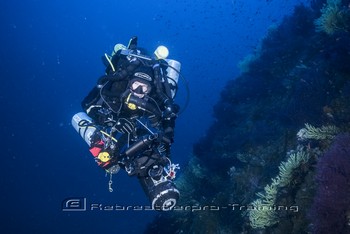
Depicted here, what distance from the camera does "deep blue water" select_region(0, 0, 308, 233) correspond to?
3559 centimetres

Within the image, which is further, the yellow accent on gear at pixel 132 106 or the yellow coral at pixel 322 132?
the yellow coral at pixel 322 132

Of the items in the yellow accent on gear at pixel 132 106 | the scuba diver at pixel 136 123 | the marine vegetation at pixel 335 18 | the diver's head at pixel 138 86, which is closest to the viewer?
the scuba diver at pixel 136 123

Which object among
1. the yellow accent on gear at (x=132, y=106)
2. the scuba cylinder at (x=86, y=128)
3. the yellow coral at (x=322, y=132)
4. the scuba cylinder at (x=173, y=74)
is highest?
the scuba cylinder at (x=173, y=74)

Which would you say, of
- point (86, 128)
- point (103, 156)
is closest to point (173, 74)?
point (86, 128)

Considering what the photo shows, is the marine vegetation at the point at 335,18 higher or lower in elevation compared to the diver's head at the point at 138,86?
higher

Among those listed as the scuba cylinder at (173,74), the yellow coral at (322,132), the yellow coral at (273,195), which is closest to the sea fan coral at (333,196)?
the yellow coral at (322,132)

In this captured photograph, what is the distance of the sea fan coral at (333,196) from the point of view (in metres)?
3.45

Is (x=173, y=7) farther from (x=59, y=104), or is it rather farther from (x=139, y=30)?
(x=59, y=104)

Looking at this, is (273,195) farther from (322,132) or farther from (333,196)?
(333,196)

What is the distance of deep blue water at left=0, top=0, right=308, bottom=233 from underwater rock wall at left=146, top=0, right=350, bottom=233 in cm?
286

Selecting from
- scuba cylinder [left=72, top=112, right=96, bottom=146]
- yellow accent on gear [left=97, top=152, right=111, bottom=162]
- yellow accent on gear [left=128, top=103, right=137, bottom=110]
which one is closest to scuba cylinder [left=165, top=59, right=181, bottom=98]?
yellow accent on gear [left=128, top=103, right=137, bottom=110]

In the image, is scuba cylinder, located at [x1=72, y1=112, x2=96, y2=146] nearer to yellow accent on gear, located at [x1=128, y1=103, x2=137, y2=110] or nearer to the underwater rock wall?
yellow accent on gear, located at [x1=128, y1=103, x2=137, y2=110]

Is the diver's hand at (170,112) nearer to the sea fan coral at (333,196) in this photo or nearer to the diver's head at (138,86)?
the diver's head at (138,86)

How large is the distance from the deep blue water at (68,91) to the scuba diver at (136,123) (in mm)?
9231
